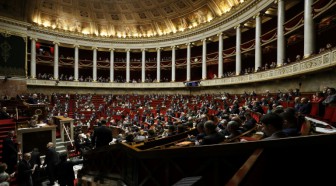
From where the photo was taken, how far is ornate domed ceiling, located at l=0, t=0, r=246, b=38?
26156 millimetres

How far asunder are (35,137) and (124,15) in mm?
25053

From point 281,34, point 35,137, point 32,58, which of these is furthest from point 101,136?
point 32,58

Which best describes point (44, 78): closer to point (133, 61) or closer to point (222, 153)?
point (133, 61)

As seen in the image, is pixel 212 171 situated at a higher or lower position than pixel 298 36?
lower

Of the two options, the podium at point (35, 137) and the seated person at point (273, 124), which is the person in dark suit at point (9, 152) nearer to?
the podium at point (35, 137)

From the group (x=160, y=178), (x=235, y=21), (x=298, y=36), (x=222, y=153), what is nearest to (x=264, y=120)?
(x=222, y=153)

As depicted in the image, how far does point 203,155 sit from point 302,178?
3.34 ft

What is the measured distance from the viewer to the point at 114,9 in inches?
1184

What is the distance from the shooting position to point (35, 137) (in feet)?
33.9

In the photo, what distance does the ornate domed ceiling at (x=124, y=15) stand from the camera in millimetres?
26156

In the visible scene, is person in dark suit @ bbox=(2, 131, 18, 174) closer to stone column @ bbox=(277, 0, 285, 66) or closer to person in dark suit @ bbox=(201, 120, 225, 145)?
person in dark suit @ bbox=(201, 120, 225, 145)

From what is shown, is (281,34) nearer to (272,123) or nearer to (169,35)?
(272,123)

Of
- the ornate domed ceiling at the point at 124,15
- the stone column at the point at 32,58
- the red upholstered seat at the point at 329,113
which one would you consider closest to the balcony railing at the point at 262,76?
the stone column at the point at 32,58

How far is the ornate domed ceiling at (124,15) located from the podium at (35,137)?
66.8 ft
